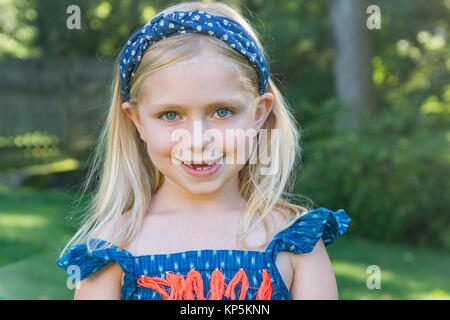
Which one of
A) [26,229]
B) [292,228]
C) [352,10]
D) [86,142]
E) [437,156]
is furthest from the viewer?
[86,142]

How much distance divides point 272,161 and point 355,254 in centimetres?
Result: 367

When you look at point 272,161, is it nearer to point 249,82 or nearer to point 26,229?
point 249,82

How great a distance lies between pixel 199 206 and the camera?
6.88 ft

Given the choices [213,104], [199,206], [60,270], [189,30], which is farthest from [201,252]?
[60,270]

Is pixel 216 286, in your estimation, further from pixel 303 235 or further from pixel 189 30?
pixel 189 30

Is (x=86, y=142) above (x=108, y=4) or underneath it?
underneath

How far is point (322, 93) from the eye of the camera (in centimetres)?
888

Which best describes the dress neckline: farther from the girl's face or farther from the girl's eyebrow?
the girl's eyebrow

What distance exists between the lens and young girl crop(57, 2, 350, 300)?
6.23ft

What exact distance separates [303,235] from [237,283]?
0.29 meters

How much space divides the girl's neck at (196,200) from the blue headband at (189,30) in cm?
40

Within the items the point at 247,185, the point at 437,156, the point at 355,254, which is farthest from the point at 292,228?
the point at 437,156

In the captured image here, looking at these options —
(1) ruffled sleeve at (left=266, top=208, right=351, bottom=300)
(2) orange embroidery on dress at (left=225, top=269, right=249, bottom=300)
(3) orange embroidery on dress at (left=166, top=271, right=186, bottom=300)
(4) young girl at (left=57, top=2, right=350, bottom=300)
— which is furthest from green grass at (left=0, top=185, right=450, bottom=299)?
(1) ruffled sleeve at (left=266, top=208, right=351, bottom=300)

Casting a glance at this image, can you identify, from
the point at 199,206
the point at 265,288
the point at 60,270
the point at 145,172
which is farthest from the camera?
the point at 60,270
